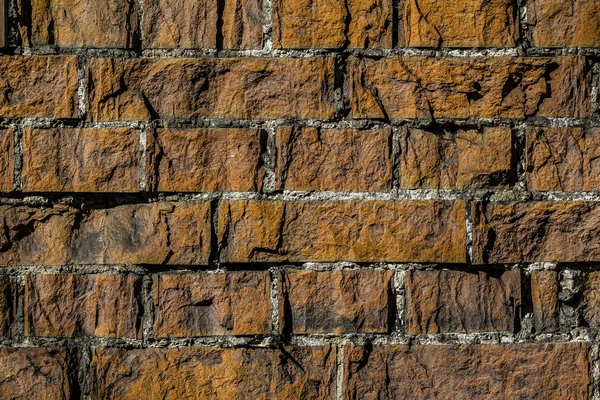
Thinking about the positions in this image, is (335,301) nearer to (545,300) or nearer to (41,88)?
(545,300)

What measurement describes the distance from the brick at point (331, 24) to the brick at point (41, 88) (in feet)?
0.99

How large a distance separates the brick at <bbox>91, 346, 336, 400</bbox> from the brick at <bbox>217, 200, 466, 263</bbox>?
14 centimetres

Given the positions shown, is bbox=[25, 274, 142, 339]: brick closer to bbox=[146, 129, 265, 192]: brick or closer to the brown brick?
bbox=[146, 129, 265, 192]: brick

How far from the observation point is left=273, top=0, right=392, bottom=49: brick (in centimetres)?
81

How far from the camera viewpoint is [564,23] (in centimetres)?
82

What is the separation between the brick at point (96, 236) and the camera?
798mm

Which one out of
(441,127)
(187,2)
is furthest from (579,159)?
(187,2)

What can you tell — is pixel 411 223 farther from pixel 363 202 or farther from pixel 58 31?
pixel 58 31

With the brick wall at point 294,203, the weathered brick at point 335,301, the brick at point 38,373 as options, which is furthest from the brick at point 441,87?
the brick at point 38,373

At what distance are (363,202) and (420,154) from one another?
11cm

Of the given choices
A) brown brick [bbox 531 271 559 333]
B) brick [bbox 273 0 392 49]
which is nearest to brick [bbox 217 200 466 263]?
brown brick [bbox 531 271 559 333]

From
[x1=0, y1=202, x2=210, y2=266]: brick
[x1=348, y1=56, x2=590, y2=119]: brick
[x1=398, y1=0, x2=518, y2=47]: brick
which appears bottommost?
[x1=0, y1=202, x2=210, y2=266]: brick

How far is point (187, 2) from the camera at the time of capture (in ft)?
2.66

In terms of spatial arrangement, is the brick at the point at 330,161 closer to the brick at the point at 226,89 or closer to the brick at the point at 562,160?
the brick at the point at 226,89
